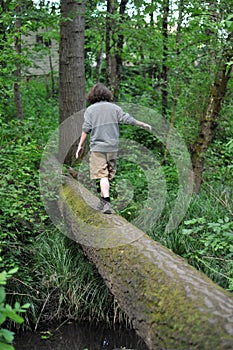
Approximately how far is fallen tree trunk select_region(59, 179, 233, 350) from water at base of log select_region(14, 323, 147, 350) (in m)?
1.02

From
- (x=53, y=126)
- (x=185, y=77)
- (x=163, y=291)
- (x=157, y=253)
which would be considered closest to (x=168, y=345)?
(x=163, y=291)

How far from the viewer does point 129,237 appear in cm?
519

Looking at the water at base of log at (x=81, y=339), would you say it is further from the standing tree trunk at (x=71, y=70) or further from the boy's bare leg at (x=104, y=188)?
the standing tree trunk at (x=71, y=70)

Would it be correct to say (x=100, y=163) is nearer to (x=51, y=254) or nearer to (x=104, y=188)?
(x=104, y=188)

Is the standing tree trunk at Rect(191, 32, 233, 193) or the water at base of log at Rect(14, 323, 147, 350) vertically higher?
the standing tree trunk at Rect(191, 32, 233, 193)

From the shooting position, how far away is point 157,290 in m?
3.82

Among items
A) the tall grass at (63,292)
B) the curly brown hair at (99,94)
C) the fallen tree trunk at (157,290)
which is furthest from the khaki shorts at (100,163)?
the tall grass at (63,292)

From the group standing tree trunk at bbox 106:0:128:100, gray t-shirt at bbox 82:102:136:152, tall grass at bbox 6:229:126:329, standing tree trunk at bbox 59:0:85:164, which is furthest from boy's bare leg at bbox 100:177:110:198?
standing tree trunk at bbox 106:0:128:100

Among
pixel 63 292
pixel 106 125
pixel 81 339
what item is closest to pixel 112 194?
pixel 106 125

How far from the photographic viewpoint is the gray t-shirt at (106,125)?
6406mm

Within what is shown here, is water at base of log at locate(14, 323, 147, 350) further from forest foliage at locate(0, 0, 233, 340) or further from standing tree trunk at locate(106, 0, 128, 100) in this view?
standing tree trunk at locate(106, 0, 128, 100)

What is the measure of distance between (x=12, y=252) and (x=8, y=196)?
784 mm

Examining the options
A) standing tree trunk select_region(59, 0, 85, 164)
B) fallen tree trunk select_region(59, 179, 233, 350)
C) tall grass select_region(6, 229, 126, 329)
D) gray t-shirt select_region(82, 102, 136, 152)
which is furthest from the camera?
standing tree trunk select_region(59, 0, 85, 164)

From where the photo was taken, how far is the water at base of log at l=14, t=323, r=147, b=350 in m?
5.71
